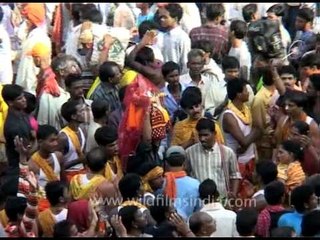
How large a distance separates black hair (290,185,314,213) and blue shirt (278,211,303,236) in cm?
6

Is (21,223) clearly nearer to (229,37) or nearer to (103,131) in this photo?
(103,131)

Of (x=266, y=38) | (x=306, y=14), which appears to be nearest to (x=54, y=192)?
(x=266, y=38)

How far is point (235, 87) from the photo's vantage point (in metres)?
11.8

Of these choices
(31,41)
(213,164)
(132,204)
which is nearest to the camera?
(132,204)

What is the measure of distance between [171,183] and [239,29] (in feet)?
11.6

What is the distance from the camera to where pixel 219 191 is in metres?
11.1

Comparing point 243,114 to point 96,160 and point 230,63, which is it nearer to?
point 230,63

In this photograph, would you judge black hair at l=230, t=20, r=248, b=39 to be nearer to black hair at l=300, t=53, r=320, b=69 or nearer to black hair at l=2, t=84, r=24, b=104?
black hair at l=300, t=53, r=320, b=69

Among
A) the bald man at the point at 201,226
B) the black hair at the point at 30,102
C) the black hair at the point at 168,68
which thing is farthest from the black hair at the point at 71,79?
the bald man at the point at 201,226

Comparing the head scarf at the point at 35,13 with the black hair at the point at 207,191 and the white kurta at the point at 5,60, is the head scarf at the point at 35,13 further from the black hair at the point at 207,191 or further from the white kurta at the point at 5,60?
the black hair at the point at 207,191

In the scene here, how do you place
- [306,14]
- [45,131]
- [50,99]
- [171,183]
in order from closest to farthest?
[171,183] → [45,131] → [50,99] → [306,14]

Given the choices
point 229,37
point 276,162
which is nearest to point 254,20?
point 229,37

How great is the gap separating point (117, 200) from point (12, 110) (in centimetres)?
175

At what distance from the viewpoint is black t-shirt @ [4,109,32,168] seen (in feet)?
37.4
